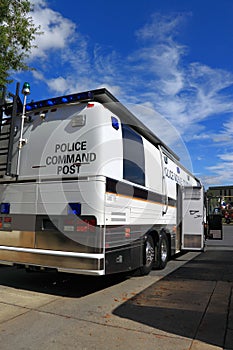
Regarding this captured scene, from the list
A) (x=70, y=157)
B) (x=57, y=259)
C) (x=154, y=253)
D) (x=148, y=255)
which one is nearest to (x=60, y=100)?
(x=70, y=157)

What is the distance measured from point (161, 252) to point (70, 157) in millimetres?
4187

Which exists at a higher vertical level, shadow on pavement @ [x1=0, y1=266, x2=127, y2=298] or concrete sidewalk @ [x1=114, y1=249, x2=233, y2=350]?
shadow on pavement @ [x1=0, y1=266, x2=127, y2=298]

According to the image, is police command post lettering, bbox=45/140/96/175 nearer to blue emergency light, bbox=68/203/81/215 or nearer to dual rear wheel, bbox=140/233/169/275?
blue emergency light, bbox=68/203/81/215

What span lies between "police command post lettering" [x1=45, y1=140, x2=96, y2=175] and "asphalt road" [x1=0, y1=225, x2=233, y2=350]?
2.27m

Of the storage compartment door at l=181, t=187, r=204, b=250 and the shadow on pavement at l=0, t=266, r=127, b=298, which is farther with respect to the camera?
the storage compartment door at l=181, t=187, r=204, b=250

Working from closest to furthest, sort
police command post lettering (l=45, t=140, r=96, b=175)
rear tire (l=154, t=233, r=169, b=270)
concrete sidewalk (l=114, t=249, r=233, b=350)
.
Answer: concrete sidewalk (l=114, t=249, r=233, b=350) → police command post lettering (l=45, t=140, r=96, b=175) → rear tire (l=154, t=233, r=169, b=270)

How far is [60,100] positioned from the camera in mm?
6062

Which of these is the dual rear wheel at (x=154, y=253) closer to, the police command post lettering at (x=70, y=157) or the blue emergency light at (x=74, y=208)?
the blue emergency light at (x=74, y=208)

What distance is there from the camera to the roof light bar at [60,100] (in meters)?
5.81

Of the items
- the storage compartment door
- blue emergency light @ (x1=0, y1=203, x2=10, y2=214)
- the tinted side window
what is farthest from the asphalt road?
A: the storage compartment door

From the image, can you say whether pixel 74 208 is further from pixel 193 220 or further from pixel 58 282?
pixel 193 220

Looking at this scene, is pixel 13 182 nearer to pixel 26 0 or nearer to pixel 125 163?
pixel 125 163

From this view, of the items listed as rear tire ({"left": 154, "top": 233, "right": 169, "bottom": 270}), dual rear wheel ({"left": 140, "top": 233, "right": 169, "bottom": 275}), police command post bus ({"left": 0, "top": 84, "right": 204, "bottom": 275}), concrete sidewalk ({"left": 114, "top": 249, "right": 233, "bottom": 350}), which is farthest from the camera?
rear tire ({"left": 154, "top": 233, "right": 169, "bottom": 270})

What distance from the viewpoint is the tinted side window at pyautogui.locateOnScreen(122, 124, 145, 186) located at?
249 inches
